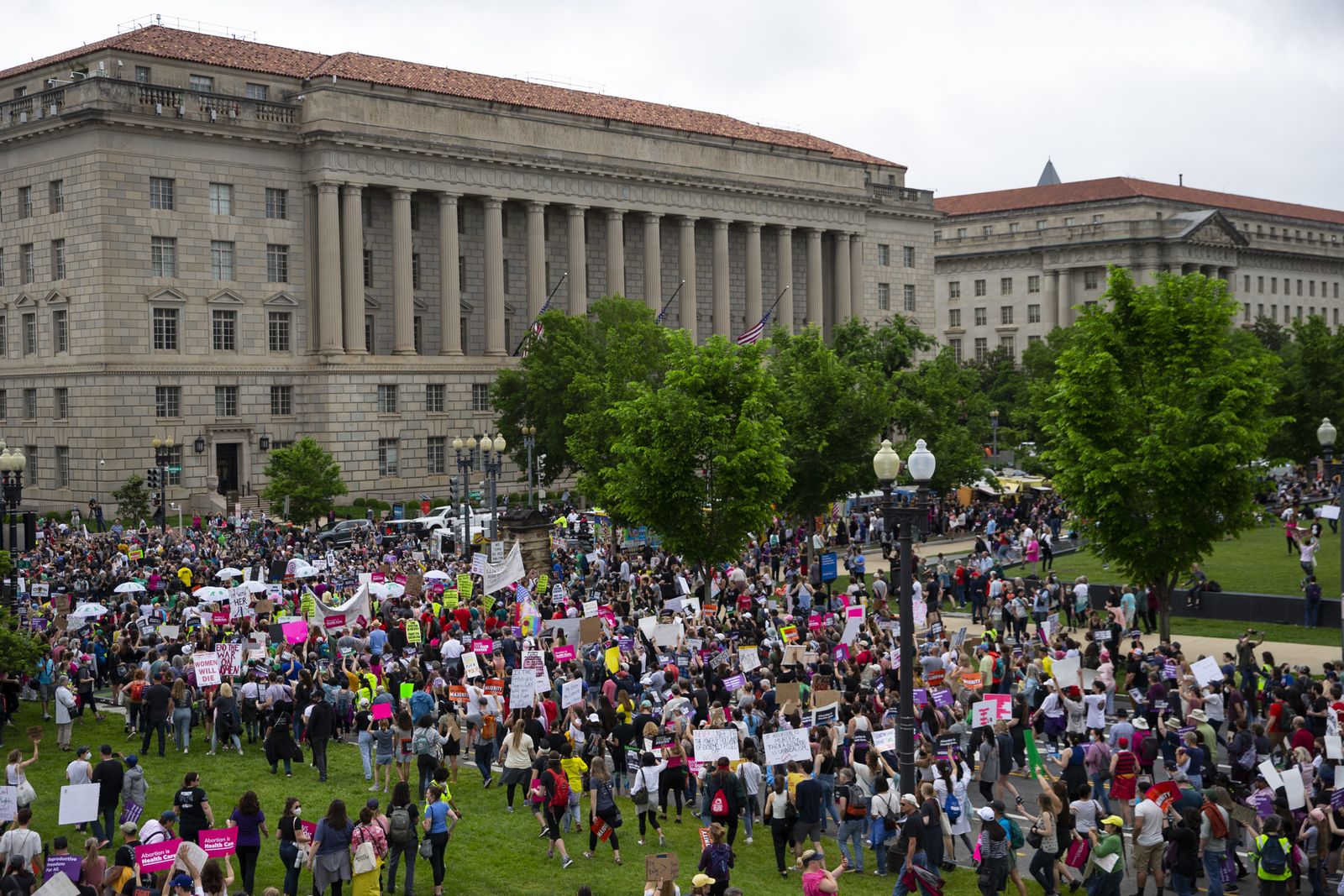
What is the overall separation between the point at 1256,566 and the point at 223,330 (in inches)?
1921

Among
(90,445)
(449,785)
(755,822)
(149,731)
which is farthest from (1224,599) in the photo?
(90,445)

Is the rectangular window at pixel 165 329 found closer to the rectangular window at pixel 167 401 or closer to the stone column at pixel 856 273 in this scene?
the rectangular window at pixel 167 401

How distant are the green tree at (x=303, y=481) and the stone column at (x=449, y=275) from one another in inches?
760

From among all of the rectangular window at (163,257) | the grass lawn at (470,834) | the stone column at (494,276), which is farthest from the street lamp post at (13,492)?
the stone column at (494,276)

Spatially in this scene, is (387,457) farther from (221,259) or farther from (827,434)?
(827,434)

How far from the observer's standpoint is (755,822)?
22.5m

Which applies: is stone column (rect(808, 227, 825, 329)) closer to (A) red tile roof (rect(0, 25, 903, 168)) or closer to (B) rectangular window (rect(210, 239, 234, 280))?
(A) red tile roof (rect(0, 25, 903, 168))

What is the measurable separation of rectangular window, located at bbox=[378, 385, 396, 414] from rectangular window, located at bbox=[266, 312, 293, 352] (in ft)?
17.7

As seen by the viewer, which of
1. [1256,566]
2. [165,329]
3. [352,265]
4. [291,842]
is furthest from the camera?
[352,265]

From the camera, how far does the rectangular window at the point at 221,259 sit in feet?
232

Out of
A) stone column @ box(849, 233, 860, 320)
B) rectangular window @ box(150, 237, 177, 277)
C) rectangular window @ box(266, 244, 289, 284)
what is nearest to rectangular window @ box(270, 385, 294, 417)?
rectangular window @ box(266, 244, 289, 284)

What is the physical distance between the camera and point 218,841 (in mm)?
16969

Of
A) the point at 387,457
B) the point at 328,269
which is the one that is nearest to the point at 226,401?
the point at 328,269

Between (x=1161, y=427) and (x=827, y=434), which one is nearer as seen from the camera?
(x=1161, y=427)
